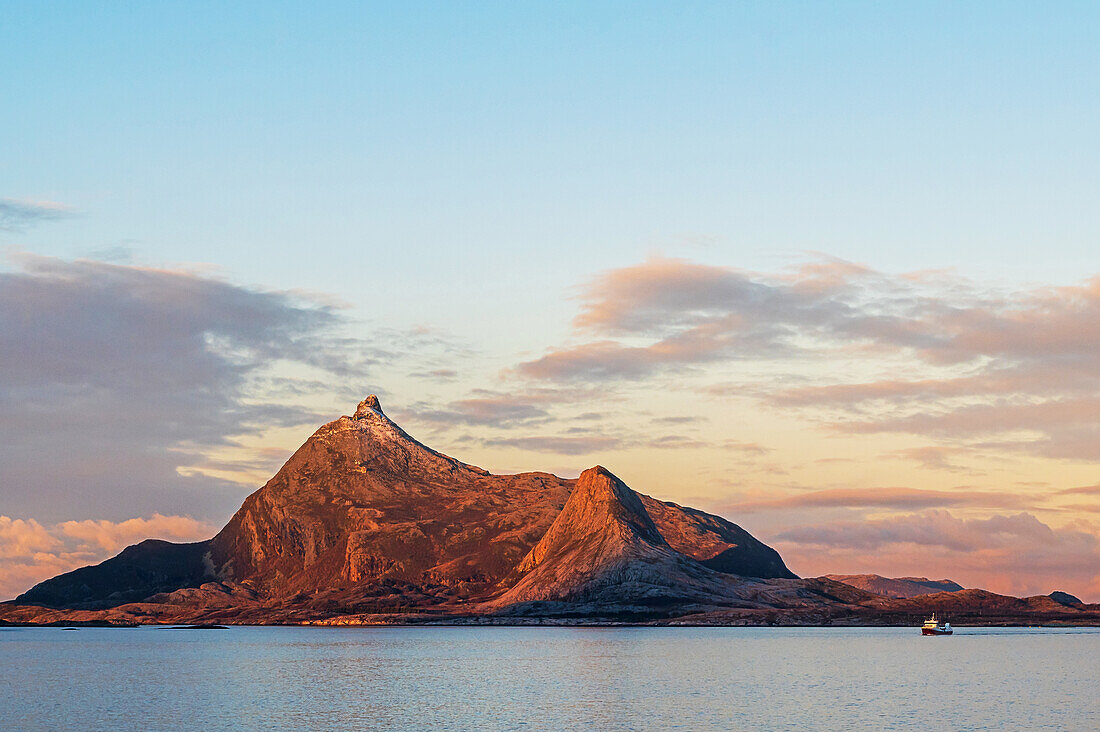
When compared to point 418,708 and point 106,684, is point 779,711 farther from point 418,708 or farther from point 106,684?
point 106,684

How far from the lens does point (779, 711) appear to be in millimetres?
122375

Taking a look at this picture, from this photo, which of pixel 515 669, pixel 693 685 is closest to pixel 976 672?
pixel 693 685

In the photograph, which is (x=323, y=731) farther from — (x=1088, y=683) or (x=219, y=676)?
Result: (x=1088, y=683)

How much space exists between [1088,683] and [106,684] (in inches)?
5326

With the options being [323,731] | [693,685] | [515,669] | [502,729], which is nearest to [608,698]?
[693,685]

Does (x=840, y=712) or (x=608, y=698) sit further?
(x=608, y=698)

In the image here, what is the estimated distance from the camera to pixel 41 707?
134125 millimetres

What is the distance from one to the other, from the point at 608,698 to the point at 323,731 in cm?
4035

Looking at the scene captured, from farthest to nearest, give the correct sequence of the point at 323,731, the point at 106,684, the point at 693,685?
the point at 106,684 → the point at 693,685 → the point at 323,731

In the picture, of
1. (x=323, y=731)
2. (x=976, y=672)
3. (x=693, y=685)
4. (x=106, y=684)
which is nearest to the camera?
(x=323, y=731)

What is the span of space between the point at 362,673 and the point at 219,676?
21580 mm

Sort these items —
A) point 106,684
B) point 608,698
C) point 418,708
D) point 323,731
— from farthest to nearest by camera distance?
1. point 106,684
2. point 608,698
3. point 418,708
4. point 323,731

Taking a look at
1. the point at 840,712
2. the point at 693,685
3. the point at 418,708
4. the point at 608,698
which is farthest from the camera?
the point at 693,685

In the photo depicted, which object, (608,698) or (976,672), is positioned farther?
(976,672)
